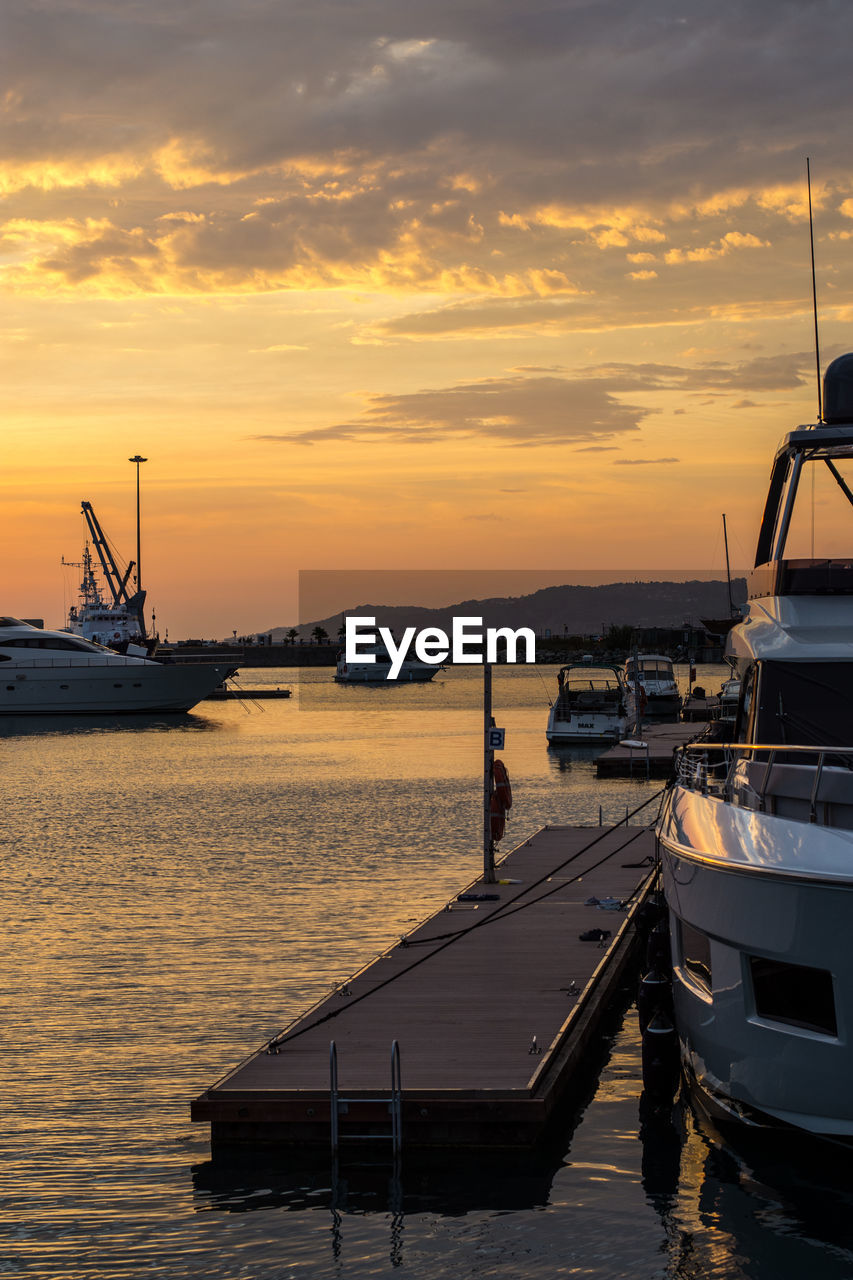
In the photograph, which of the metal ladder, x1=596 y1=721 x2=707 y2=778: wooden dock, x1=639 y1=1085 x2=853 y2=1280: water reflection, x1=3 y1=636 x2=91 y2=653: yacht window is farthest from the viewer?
x1=3 y1=636 x2=91 y2=653: yacht window

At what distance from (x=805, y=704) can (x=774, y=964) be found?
108 inches

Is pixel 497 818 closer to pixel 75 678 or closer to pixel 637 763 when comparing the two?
pixel 637 763

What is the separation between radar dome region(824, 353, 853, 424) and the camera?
569 inches

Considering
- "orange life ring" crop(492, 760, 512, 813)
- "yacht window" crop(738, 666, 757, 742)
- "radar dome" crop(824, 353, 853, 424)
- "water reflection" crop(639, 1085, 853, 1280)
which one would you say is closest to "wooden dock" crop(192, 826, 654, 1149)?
"water reflection" crop(639, 1085, 853, 1280)

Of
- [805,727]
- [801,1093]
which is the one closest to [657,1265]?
[801,1093]

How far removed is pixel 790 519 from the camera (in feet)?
47.2

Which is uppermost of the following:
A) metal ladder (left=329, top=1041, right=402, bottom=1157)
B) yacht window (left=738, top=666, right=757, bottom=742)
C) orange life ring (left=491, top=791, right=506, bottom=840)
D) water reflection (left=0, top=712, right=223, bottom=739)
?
yacht window (left=738, top=666, right=757, bottom=742)

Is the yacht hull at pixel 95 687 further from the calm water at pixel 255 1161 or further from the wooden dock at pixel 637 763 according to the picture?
the calm water at pixel 255 1161

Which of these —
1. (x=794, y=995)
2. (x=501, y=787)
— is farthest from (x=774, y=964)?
(x=501, y=787)

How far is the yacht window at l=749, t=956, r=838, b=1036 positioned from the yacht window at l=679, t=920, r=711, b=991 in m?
0.83

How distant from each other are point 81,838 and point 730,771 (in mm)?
25662

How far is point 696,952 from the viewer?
40.6 feet

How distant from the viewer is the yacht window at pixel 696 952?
39.3 feet

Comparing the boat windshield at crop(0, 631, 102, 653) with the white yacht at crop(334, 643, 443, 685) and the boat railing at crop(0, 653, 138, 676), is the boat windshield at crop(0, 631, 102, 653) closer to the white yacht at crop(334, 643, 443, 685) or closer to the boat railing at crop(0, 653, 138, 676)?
the boat railing at crop(0, 653, 138, 676)
